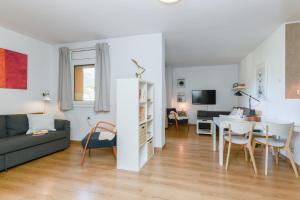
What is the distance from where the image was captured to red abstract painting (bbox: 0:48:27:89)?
3.28 meters

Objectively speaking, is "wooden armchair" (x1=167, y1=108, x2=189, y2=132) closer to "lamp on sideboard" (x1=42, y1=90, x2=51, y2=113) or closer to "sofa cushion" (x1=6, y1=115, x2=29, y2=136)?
"lamp on sideboard" (x1=42, y1=90, x2=51, y2=113)

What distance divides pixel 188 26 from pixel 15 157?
3765mm

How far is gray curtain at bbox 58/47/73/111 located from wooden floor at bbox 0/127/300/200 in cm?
141

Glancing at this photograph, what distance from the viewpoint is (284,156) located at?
10.2ft

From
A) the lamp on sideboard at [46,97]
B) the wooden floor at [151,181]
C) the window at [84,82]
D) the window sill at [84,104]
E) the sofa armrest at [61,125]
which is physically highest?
the window at [84,82]

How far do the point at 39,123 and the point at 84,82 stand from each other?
1378mm

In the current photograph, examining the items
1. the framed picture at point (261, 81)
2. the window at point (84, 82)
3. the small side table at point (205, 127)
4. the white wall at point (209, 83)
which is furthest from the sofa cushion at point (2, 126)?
the white wall at point (209, 83)

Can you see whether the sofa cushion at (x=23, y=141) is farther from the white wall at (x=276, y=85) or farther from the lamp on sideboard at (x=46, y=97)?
the white wall at (x=276, y=85)

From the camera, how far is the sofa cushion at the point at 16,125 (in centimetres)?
313

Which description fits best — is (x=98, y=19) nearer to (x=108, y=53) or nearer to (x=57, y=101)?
(x=108, y=53)

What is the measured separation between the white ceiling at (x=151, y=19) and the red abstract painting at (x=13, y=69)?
1.75ft

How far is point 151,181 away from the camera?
2.27 meters

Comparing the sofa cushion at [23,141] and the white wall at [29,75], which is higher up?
the white wall at [29,75]

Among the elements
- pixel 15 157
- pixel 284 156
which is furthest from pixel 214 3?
pixel 15 157
